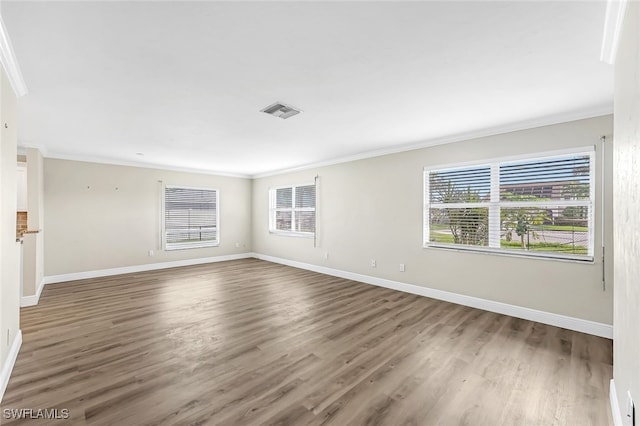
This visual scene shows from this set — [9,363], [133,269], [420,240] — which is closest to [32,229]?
[133,269]

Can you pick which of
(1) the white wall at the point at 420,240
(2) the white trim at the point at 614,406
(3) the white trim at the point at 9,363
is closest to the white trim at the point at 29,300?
(3) the white trim at the point at 9,363

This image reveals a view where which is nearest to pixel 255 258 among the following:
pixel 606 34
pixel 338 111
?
pixel 338 111

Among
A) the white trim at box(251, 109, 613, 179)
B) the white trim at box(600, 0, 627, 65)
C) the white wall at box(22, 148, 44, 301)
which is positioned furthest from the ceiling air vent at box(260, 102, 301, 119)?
the white wall at box(22, 148, 44, 301)

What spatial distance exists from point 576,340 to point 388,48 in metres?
3.36

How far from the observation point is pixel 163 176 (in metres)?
6.45

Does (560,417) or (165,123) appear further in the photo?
(165,123)

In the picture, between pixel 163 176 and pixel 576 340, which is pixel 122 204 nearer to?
pixel 163 176

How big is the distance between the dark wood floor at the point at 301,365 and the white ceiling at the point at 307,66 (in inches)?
93.3

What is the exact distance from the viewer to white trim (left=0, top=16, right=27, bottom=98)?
1.75 meters

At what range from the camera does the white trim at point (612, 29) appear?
1.49m

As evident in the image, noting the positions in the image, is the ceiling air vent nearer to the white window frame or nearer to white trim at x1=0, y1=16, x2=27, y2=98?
white trim at x1=0, y1=16, x2=27, y2=98

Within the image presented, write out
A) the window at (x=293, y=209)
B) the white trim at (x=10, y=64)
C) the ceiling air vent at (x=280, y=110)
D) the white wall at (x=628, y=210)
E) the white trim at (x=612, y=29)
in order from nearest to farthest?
the white wall at (x=628, y=210)
the white trim at (x=612, y=29)
the white trim at (x=10, y=64)
the ceiling air vent at (x=280, y=110)
the window at (x=293, y=209)

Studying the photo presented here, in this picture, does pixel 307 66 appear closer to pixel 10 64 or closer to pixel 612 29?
pixel 612 29

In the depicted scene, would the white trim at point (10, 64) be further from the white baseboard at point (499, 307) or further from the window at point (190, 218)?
the white baseboard at point (499, 307)
